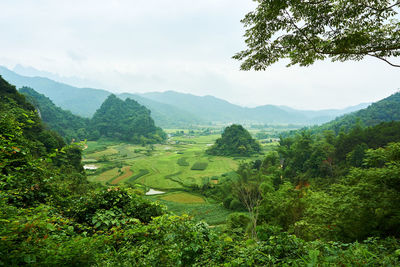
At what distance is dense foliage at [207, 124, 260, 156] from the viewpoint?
61156 mm

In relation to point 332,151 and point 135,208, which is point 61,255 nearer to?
point 135,208

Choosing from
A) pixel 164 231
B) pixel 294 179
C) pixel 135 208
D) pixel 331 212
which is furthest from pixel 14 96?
pixel 294 179

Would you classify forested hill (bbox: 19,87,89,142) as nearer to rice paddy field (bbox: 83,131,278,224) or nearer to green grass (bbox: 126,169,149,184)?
rice paddy field (bbox: 83,131,278,224)

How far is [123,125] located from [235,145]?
58485mm

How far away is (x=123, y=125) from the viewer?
87.4 metres

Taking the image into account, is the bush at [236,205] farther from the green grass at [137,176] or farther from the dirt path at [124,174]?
the dirt path at [124,174]

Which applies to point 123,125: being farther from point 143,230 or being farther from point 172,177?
point 143,230

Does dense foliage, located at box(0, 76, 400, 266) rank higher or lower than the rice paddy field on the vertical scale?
higher

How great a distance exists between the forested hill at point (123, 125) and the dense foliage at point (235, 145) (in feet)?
115

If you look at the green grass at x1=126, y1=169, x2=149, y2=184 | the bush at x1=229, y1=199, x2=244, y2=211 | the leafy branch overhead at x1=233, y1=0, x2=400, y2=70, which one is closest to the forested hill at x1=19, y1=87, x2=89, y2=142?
the green grass at x1=126, y1=169, x2=149, y2=184

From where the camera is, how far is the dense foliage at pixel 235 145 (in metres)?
61.2

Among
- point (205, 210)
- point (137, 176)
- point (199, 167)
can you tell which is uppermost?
point (137, 176)

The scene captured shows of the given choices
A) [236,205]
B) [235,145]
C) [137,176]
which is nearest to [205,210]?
[236,205]

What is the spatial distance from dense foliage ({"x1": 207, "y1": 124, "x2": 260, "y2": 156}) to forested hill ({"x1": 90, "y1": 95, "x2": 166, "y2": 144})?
3520cm
